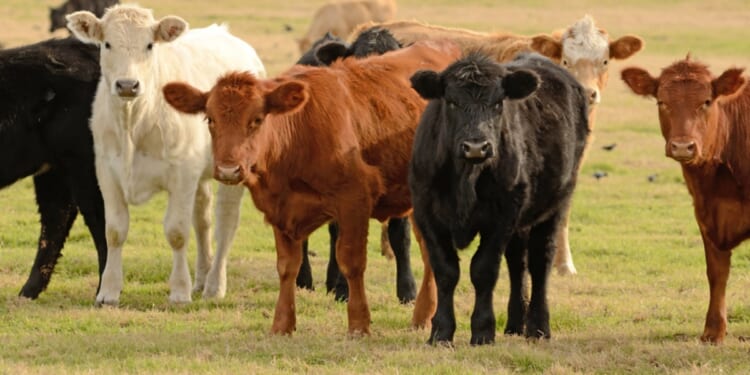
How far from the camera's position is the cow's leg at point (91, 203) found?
404 inches

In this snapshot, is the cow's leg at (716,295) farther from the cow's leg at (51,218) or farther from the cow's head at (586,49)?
the cow's leg at (51,218)

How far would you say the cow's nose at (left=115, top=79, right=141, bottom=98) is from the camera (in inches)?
370

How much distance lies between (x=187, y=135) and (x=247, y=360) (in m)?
3.02

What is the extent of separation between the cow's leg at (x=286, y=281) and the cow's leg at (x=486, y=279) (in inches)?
50.9

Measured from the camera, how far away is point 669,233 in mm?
13898

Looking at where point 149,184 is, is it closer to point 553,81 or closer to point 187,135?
point 187,135

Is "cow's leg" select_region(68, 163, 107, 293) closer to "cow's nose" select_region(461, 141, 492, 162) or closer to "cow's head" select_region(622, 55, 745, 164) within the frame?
"cow's nose" select_region(461, 141, 492, 162)

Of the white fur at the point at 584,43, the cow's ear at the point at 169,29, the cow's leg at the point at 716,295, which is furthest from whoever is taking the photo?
the white fur at the point at 584,43

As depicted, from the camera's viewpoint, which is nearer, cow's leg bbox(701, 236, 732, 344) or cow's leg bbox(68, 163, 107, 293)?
cow's leg bbox(701, 236, 732, 344)

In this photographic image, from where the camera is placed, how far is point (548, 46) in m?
12.6

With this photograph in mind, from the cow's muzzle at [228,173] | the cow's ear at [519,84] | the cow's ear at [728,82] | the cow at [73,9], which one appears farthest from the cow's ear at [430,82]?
the cow at [73,9]

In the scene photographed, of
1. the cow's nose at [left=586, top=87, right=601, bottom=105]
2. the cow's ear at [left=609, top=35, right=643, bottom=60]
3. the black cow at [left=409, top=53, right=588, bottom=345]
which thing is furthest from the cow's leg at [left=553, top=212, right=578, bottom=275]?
the black cow at [left=409, top=53, right=588, bottom=345]

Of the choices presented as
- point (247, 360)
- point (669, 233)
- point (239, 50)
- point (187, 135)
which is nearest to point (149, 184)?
point (187, 135)

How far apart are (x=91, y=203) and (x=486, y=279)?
12.5ft
